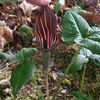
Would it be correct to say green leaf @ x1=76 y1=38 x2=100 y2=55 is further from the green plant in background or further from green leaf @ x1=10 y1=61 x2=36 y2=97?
green leaf @ x1=10 y1=61 x2=36 y2=97

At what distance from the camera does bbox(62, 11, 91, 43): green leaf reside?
106 centimetres

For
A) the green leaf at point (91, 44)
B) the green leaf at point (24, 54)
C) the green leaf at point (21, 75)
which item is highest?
the green leaf at point (91, 44)

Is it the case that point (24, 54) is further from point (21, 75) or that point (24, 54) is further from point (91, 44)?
point (91, 44)

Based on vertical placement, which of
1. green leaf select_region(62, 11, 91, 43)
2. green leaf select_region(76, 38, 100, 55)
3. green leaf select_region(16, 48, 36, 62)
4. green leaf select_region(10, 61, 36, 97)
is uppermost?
green leaf select_region(62, 11, 91, 43)

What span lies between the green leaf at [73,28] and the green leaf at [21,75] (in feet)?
0.47

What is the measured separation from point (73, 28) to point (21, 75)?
220 mm


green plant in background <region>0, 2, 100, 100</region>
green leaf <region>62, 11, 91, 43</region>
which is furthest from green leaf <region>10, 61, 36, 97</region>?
green leaf <region>62, 11, 91, 43</region>

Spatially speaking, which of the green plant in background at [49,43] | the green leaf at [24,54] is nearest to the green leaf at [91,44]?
the green plant in background at [49,43]

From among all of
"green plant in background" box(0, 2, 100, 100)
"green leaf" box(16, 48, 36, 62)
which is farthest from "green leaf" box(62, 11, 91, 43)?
"green leaf" box(16, 48, 36, 62)

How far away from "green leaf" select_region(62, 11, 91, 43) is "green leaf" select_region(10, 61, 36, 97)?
14 centimetres

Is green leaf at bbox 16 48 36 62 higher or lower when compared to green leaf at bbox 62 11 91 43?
lower

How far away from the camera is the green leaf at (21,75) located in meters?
1.03

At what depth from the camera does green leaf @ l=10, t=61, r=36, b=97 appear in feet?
3.39

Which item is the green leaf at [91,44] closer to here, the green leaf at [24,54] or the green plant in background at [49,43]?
the green plant in background at [49,43]
